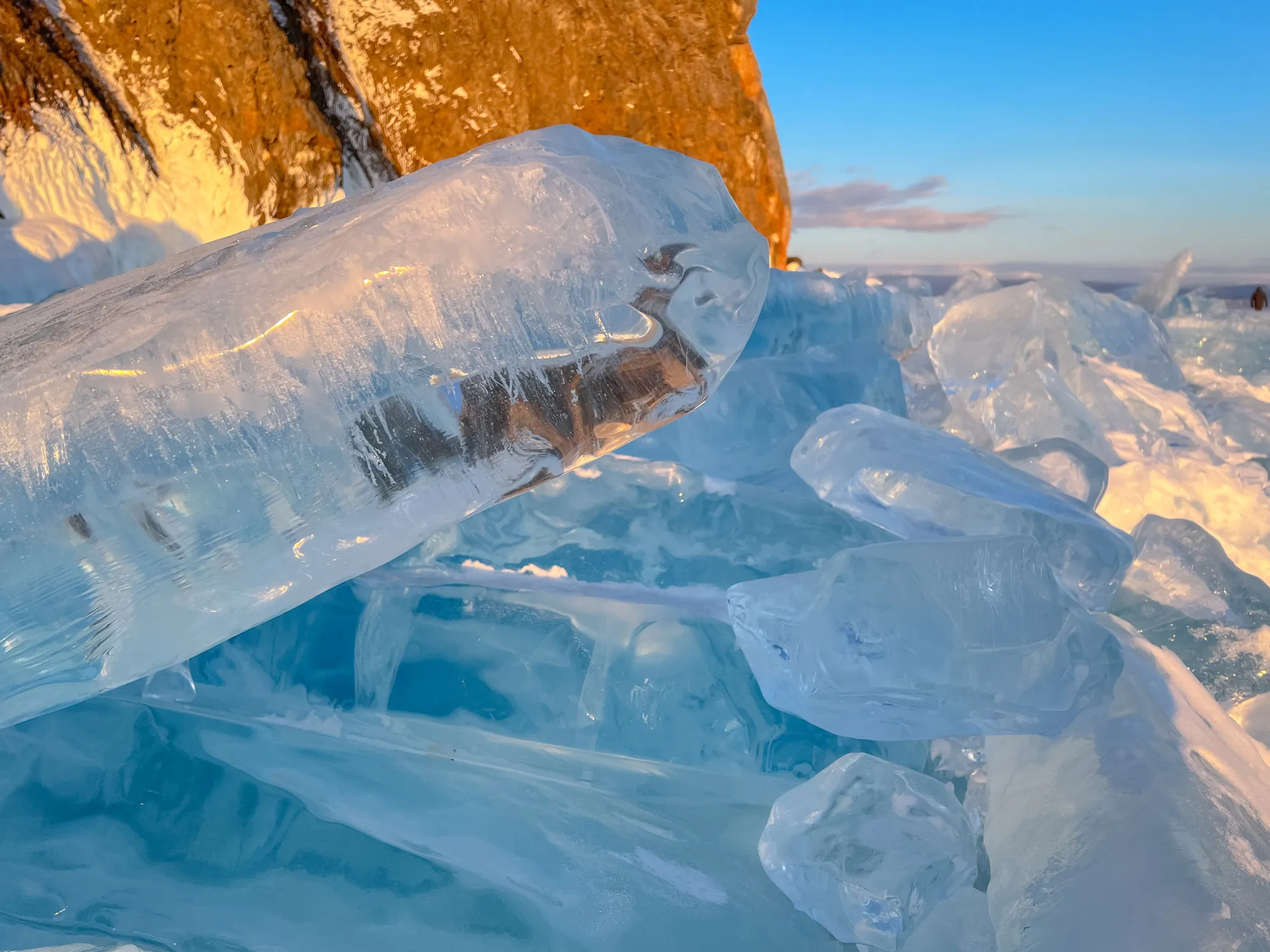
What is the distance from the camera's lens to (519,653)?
0.98m

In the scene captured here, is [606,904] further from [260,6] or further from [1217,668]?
[260,6]

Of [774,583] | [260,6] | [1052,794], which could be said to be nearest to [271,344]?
[774,583]

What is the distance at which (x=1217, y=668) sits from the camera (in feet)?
3.99

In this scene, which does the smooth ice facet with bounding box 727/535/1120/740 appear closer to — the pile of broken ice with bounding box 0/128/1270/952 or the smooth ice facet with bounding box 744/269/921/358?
the pile of broken ice with bounding box 0/128/1270/952

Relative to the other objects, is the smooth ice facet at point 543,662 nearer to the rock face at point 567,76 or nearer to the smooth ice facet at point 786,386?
the smooth ice facet at point 786,386

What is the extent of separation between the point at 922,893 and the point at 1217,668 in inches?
30.7

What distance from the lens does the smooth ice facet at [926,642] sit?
777mm

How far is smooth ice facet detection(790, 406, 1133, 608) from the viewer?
3.30 ft

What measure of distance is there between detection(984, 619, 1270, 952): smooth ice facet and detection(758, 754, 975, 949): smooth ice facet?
0.20 feet

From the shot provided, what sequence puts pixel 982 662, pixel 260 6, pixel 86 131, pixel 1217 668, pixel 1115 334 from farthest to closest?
pixel 260 6 → pixel 86 131 → pixel 1115 334 → pixel 1217 668 → pixel 982 662

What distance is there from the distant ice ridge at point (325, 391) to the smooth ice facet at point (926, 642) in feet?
0.84

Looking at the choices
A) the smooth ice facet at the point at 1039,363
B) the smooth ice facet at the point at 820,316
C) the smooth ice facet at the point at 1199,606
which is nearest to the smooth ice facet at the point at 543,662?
the smooth ice facet at the point at 1199,606

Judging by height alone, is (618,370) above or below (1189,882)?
above

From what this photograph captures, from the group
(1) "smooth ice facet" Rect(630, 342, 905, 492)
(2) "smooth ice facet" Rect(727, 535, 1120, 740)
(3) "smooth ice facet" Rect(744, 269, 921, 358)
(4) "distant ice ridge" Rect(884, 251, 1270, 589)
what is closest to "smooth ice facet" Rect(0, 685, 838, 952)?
(2) "smooth ice facet" Rect(727, 535, 1120, 740)
